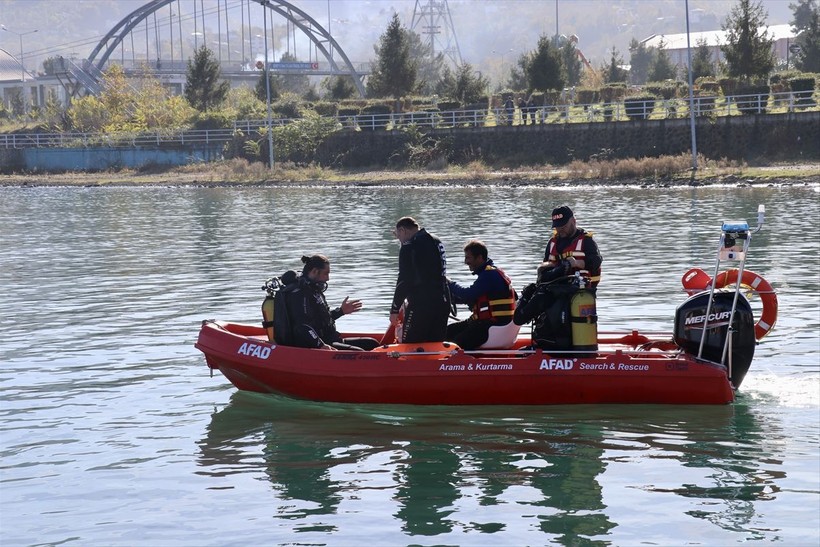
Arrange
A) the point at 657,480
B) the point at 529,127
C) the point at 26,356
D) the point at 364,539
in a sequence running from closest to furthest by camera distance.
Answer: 1. the point at 364,539
2. the point at 657,480
3. the point at 26,356
4. the point at 529,127

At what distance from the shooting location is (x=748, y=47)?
2247 inches

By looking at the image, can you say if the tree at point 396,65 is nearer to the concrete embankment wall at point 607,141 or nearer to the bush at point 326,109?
the bush at point 326,109

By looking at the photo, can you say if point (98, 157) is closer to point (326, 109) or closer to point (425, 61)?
point (326, 109)

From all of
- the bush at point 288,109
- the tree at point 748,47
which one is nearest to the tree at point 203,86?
the bush at point 288,109

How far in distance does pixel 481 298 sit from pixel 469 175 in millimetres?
44153

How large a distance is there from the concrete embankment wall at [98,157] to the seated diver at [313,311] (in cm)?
5964

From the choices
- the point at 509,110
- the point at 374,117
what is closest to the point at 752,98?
the point at 509,110

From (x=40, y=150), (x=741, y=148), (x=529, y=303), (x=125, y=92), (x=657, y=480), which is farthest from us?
(x=125, y=92)

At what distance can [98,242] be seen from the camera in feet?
112

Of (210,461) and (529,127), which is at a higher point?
(529,127)

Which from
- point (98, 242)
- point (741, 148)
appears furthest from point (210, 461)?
point (741, 148)

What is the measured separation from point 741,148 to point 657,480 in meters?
44.7

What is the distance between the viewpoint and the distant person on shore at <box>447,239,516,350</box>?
1288 cm

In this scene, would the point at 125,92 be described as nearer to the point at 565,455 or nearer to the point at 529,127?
the point at 529,127
